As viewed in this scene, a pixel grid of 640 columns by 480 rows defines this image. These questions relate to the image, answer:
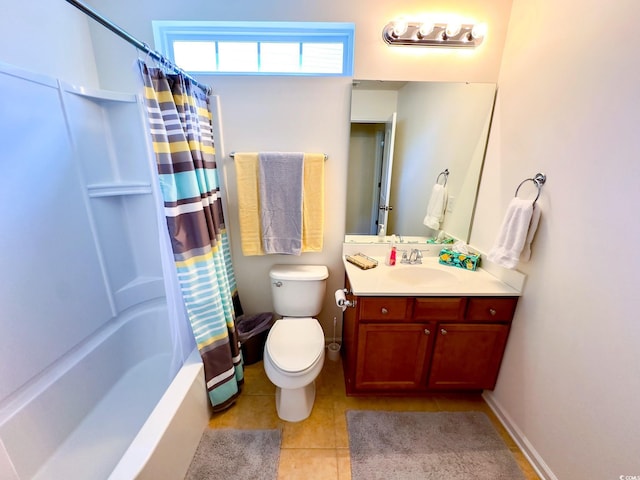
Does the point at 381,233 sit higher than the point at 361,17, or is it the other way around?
the point at 361,17

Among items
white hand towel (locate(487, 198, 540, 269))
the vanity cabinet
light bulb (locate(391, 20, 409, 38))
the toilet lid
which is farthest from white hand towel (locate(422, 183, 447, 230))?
the toilet lid

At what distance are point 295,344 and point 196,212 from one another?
95 centimetres

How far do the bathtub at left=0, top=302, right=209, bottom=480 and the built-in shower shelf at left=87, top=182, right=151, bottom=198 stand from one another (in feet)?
2.78

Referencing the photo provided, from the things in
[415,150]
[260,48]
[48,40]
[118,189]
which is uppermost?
[260,48]

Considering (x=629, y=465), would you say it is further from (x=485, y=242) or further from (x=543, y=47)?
(x=543, y=47)

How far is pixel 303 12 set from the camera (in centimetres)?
151

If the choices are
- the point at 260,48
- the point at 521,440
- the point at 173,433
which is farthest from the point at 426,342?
the point at 260,48

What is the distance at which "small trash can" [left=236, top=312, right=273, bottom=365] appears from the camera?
190 centimetres

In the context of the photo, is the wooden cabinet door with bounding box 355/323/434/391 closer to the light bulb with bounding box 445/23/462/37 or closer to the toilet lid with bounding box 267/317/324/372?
the toilet lid with bounding box 267/317/324/372

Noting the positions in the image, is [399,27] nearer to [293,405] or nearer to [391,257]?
[391,257]

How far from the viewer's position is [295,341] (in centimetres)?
158

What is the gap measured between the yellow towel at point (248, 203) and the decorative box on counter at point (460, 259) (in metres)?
1.29

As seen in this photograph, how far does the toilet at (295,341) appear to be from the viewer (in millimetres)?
1405

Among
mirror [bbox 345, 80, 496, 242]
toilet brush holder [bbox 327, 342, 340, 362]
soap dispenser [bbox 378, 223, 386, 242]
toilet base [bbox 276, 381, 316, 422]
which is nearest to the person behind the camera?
toilet base [bbox 276, 381, 316, 422]
